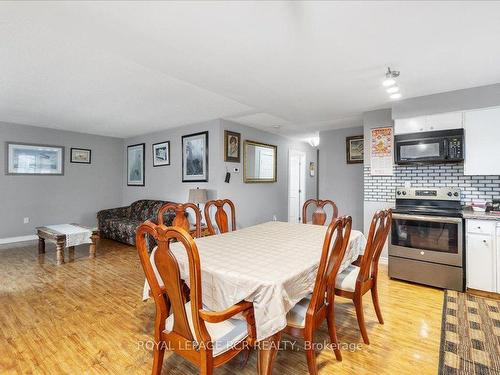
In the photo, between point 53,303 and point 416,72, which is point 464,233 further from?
point 53,303

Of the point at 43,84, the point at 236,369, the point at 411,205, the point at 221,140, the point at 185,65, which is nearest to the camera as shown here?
the point at 236,369

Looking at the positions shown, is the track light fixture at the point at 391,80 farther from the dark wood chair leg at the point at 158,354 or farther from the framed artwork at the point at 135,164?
the framed artwork at the point at 135,164

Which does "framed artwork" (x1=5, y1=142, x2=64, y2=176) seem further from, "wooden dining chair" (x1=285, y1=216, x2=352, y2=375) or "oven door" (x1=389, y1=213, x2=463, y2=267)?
"oven door" (x1=389, y1=213, x2=463, y2=267)

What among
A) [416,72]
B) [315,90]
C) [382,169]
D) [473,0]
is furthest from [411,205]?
[473,0]

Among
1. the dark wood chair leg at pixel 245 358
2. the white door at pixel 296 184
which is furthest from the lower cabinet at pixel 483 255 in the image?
the white door at pixel 296 184

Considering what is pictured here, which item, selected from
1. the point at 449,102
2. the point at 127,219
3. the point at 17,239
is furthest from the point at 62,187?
the point at 449,102

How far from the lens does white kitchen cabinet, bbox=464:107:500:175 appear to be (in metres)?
2.86

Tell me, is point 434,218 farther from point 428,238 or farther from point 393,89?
point 393,89

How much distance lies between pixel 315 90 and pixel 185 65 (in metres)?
1.54

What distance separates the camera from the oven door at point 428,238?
2811mm

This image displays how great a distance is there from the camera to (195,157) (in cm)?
496

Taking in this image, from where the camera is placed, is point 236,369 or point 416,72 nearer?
point 236,369

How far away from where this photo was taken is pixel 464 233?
279 cm

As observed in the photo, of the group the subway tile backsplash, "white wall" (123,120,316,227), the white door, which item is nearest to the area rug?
the subway tile backsplash
